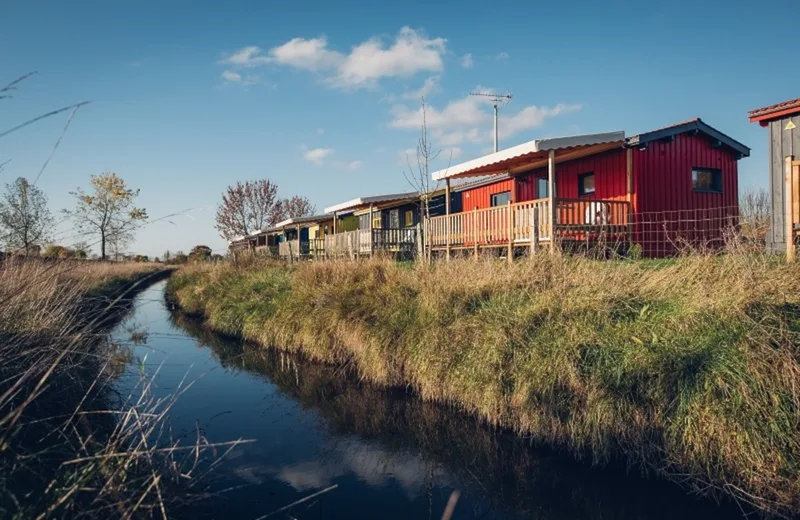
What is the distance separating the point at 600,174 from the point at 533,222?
420 cm

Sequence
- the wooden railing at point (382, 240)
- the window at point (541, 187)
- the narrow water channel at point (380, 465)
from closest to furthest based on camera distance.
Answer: the narrow water channel at point (380, 465) < the window at point (541, 187) < the wooden railing at point (382, 240)

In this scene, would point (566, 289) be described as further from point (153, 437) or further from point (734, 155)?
point (734, 155)

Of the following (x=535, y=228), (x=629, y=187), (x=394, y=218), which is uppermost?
(x=394, y=218)

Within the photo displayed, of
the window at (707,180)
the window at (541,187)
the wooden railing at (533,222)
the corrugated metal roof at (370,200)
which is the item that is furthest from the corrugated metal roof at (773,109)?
the corrugated metal roof at (370,200)

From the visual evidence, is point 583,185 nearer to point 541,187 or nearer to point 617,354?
point 541,187

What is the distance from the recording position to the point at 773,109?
9219mm

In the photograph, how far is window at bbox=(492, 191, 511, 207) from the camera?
60.9 feet

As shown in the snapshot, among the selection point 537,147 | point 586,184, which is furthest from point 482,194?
point 537,147

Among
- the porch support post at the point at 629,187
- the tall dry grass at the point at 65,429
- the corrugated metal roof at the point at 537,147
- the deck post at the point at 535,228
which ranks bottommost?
the tall dry grass at the point at 65,429

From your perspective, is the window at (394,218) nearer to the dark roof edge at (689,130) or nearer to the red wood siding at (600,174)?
the red wood siding at (600,174)

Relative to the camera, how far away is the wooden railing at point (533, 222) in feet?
38.0

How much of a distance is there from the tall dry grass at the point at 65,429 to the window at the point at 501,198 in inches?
579

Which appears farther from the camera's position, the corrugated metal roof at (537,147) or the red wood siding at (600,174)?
A: the red wood siding at (600,174)

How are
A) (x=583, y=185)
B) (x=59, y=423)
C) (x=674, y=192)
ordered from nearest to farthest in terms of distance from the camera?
(x=59, y=423) → (x=674, y=192) → (x=583, y=185)
